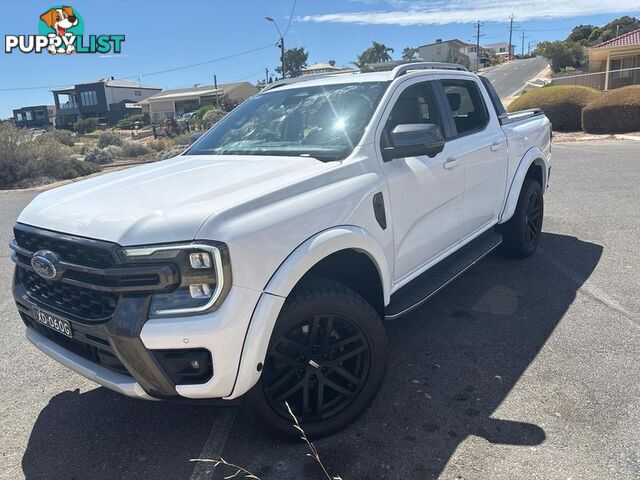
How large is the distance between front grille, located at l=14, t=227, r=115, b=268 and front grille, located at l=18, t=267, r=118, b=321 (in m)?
0.14

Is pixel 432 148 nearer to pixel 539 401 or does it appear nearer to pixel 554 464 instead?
pixel 539 401

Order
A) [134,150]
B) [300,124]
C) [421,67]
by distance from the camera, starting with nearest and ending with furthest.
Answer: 1. [300,124]
2. [421,67]
3. [134,150]

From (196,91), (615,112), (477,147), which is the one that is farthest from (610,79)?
(196,91)

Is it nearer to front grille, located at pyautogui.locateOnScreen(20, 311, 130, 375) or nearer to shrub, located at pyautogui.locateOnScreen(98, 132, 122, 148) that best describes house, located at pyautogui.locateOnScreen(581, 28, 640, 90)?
shrub, located at pyautogui.locateOnScreen(98, 132, 122, 148)

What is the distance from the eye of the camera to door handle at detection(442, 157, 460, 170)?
3863mm

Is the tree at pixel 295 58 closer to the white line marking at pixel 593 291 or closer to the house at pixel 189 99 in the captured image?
the house at pixel 189 99

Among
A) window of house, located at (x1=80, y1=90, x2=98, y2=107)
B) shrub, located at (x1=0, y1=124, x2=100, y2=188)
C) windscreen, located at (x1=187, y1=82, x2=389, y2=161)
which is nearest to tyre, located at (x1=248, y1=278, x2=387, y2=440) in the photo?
windscreen, located at (x1=187, y1=82, x2=389, y2=161)

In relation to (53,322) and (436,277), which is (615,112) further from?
(53,322)

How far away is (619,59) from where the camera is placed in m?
38.3

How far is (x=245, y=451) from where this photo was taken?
284 cm

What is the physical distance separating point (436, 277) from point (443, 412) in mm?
1125

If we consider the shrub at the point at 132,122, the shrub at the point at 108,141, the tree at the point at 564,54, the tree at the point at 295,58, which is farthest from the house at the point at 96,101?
the tree at the point at 564,54

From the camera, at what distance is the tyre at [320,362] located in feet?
8.75

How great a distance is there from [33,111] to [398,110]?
328ft
